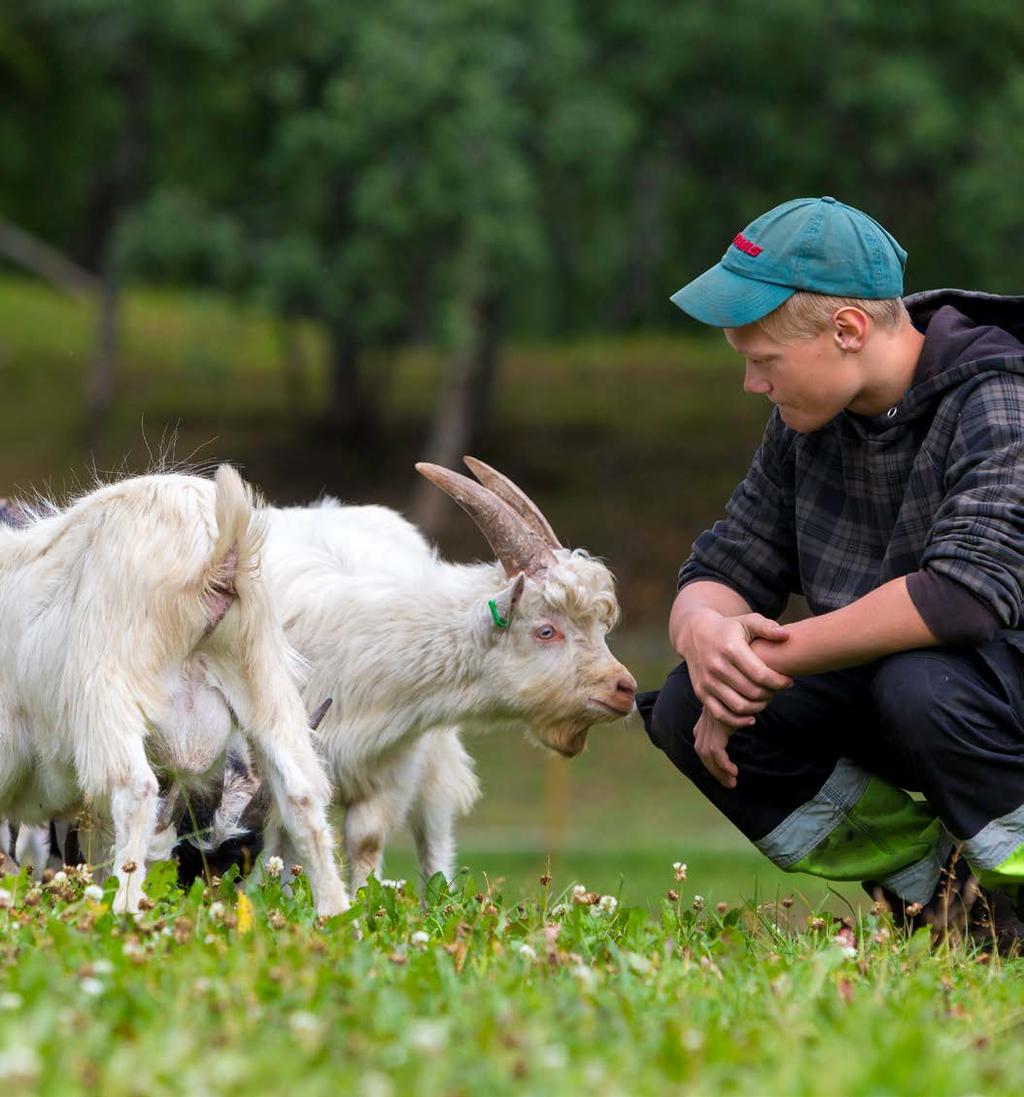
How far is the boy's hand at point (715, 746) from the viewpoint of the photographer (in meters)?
4.76

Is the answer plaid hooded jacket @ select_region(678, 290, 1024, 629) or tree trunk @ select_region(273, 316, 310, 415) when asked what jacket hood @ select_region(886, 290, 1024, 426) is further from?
tree trunk @ select_region(273, 316, 310, 415)

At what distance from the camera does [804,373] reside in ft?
15.3

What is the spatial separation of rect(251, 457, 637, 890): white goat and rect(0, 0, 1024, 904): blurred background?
27.0 feet

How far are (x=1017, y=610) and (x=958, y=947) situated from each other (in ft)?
2.75

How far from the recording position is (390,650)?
6.43 metres

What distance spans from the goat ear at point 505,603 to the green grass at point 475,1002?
1.71 m

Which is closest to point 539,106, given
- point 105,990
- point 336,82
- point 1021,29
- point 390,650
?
point 336,82

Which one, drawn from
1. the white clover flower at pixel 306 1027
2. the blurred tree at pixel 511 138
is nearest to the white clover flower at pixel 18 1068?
the white clover flower at pixel 306 1027

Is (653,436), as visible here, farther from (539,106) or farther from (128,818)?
(128,818)

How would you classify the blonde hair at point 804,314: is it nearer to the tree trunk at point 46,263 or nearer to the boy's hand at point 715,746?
the boy's hand at point 715,746

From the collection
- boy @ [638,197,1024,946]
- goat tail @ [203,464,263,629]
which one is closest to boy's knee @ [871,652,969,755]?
boy @ [638,197,1024,946]

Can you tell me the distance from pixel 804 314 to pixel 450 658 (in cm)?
224

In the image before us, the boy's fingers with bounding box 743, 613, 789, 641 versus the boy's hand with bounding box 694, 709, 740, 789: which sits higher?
the boy's fingers with bounding box 743, 613, 789, 641

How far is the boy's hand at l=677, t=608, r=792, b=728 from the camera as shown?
4.55 metres
